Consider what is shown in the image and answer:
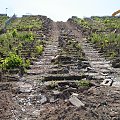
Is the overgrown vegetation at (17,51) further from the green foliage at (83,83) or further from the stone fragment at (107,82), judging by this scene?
the stone fragment at (107,82)

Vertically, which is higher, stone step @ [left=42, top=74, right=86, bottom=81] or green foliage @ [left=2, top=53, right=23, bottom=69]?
green foliage @ [left=2, top=53, right=23, bottom=69]

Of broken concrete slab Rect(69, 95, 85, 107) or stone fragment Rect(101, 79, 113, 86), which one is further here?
stone fragment Rect(101, 79, 113, 86)

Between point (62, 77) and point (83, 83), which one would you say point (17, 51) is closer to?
point (62, 77)

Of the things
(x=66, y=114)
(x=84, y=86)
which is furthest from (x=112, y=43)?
(x=66, y=114)

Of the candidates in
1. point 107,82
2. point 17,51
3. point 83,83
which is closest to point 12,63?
point 83,83

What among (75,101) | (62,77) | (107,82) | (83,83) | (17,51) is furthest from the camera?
(17,51)

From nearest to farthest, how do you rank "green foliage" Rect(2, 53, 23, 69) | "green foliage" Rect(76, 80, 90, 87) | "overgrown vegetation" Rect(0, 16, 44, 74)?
"green foliage" Rect(76, 80, 90, 87)
"green foliage" Rect(2, 53, 23, 69)
"overgrown vegetation" Rect(0, 16, 44, 74)

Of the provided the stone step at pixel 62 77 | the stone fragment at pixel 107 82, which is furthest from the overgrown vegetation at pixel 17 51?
the stone fragment at pixel 107 82

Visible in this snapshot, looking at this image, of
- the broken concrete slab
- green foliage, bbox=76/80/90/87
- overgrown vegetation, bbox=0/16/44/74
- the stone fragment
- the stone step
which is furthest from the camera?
overgrown vegetation, bbox=0/16/44/74

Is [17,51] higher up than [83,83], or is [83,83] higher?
[17,51]

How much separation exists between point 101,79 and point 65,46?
9.21 m

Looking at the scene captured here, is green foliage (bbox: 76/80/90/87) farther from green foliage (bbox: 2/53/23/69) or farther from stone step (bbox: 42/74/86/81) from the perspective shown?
green foliage (bbox: 2/53/23/69)

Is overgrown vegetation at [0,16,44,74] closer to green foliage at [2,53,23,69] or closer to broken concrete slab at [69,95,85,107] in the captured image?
green foliage at [2,53,23,69]

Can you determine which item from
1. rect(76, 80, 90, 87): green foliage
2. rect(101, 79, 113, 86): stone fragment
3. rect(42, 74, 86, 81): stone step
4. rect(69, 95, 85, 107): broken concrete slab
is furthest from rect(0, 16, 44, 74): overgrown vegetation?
rect(69, 95, 85, 107): broken concrete slab
